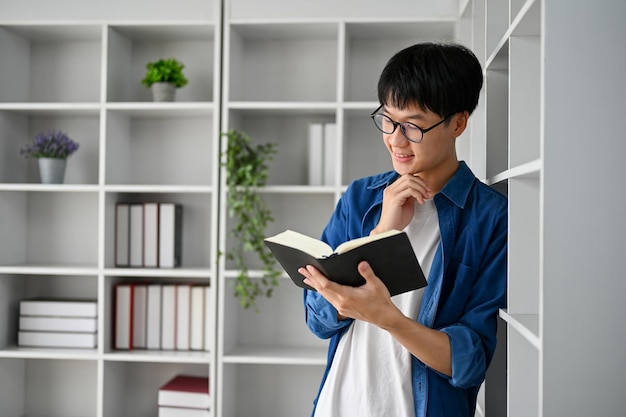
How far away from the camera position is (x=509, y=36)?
1.64 m

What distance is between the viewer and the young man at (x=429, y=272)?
4.84 feet

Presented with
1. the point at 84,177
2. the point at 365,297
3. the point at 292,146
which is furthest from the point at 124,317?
the point at 365,297

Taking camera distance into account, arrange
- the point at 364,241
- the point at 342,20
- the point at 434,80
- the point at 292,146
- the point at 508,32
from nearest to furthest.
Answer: the point at 364,241 < the point at 434,80 < the point at 508,32 < the point at 342,20 < the point at 292,146

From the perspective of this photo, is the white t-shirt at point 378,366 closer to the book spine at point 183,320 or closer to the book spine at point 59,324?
the book spine at point 183,320

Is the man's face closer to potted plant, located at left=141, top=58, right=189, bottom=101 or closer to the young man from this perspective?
the young man

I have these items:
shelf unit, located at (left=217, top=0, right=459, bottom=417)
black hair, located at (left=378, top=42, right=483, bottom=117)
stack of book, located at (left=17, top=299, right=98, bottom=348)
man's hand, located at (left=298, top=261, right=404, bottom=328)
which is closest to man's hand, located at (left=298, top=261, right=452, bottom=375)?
man's hand, located at (left=298, top=261, right=404, bottom=328)

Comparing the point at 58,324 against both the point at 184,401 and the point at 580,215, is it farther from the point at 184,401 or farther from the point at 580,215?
the point at 580,215

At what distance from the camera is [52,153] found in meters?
2.96

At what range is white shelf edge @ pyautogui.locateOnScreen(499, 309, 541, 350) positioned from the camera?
130 centimetres

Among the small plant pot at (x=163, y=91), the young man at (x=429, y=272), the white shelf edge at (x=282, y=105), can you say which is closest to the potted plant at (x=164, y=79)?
the small plant pot at (x=163, y=91)

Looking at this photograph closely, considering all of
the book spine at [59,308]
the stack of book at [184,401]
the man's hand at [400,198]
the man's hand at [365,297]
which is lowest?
the stack of book at [184,401]

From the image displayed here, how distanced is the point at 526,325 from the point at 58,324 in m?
2.19

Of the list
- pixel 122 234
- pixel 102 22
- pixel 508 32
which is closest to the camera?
pixel 508 32

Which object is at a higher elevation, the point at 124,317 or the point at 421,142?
the point at 421,142
